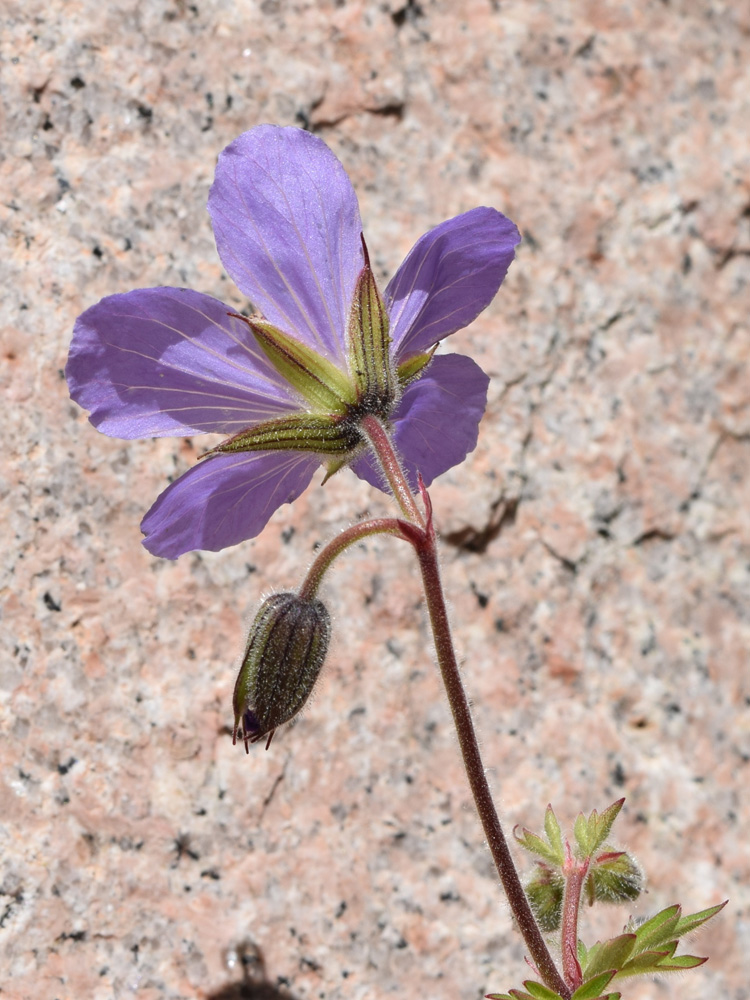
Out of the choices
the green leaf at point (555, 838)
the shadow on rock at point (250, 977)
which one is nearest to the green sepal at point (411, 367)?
the green leaf at point (555, 838)

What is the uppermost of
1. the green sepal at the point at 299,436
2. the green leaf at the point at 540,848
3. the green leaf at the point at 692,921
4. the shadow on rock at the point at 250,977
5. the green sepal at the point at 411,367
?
the green sepal at the point at 411,367

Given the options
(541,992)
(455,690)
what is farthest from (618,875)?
(455,690)

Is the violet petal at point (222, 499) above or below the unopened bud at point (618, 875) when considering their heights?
above

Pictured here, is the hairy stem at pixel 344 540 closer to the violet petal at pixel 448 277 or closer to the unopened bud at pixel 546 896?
the violet petal at pixel 448 277

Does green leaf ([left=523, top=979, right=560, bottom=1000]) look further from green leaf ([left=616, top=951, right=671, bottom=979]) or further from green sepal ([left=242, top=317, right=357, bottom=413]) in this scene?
green sepal ([left=242, top=317, right=357, bottom=413])

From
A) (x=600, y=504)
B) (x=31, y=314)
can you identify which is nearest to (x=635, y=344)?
(x=600, y=504)

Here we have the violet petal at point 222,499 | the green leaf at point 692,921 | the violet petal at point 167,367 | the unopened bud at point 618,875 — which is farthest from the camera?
the unopened bud at point 618,875
